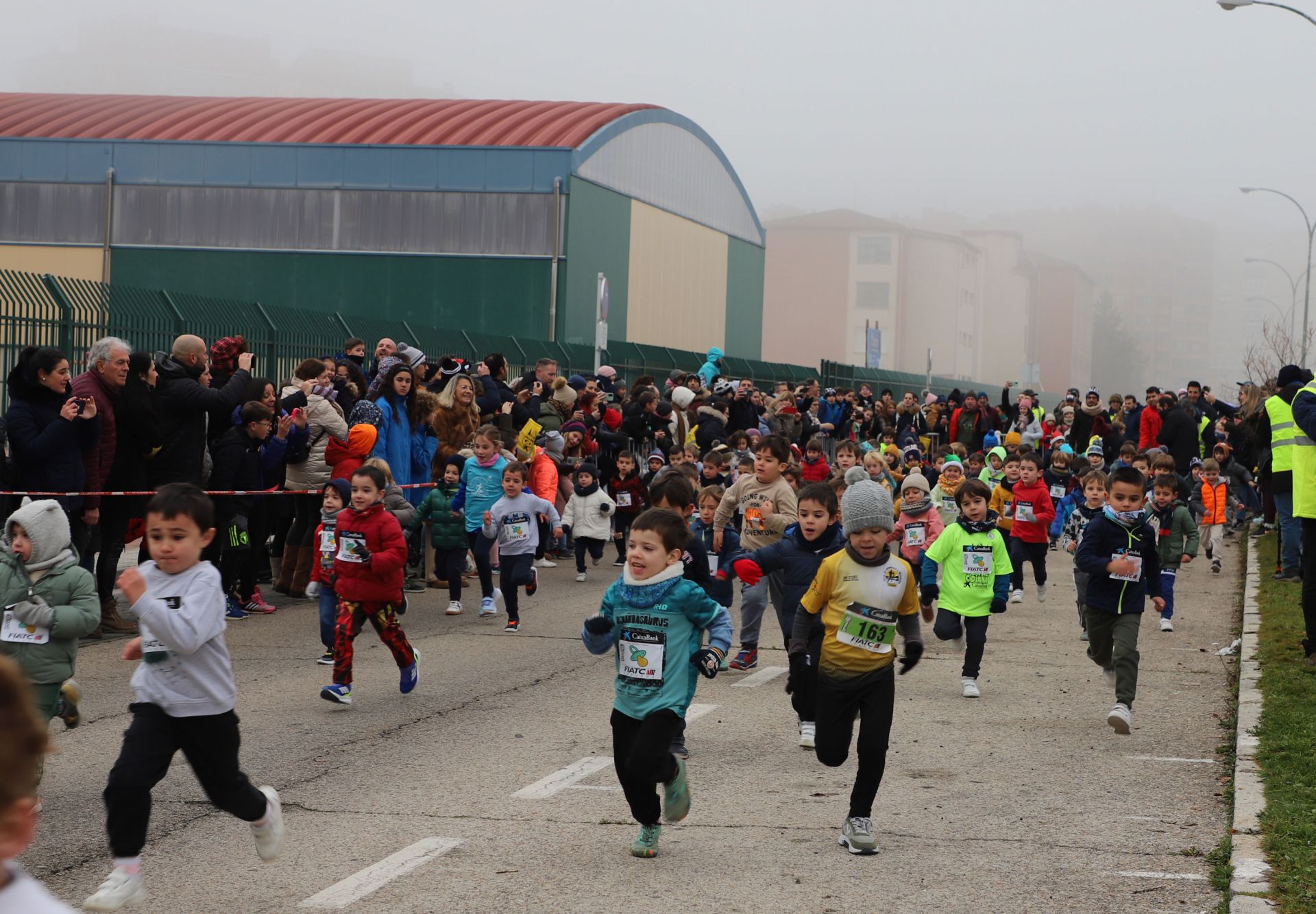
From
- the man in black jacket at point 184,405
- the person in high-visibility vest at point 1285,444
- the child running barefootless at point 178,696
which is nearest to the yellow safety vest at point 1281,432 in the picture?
the person in high-visibility vest at point 1285,444

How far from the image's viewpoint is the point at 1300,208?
153 feet

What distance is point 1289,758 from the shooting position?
25.1 ft

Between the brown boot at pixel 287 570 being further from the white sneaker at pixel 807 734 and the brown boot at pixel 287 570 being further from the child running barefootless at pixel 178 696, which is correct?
the child running barefootless at pixel 178 696

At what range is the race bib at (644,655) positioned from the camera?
6.02 meters

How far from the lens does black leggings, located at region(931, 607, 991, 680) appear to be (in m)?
10.1

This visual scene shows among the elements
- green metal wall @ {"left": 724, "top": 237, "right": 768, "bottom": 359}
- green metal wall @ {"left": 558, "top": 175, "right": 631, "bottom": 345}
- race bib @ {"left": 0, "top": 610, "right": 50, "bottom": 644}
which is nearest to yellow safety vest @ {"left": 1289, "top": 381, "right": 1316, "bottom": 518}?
race bib @ {"left": 0, "top": 610, "right": 50, "bottom": 644}

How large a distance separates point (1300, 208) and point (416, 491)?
3846 cm

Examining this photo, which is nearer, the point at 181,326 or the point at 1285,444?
the point at 1285,444

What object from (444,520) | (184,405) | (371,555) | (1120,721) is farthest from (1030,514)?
(184,405)

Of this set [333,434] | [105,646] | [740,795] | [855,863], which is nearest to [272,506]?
[333,434]

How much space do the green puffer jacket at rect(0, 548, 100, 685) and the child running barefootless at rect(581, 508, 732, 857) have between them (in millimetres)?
2076

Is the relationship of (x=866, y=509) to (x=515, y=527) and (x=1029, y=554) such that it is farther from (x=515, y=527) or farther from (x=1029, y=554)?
(x=1029, y=554)

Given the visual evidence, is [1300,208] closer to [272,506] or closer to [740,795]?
[272,506]

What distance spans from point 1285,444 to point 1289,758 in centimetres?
525
